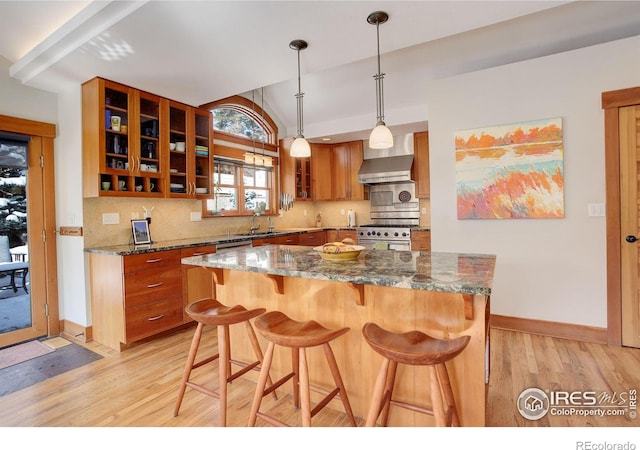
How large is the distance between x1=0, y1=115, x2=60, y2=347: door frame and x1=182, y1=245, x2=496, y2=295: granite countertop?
215 cm

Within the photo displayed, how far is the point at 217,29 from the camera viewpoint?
2.42 meters

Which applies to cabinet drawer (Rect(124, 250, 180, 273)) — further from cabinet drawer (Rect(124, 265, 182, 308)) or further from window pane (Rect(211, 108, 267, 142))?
window pane (Rect(211, 108, 267, 142))

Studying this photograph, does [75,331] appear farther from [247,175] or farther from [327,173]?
[327,173]

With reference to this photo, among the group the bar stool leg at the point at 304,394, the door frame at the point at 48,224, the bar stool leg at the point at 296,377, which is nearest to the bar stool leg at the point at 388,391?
the bar stool leg at the point at 304,394

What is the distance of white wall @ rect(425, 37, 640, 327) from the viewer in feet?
9.40

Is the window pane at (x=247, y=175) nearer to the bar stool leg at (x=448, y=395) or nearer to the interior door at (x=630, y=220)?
the bar stool leg at (x=448, y=395)

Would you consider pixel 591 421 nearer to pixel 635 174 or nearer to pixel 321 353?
pixel 321 353

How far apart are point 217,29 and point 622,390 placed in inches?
145

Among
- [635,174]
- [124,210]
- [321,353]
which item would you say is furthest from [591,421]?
[124,210]

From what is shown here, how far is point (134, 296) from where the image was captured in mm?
3004

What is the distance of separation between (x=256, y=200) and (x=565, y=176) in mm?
3933

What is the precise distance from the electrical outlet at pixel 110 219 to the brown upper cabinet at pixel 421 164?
4061 millimetres

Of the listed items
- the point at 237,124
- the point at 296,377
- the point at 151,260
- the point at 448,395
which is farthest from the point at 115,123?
the point at 448,395
